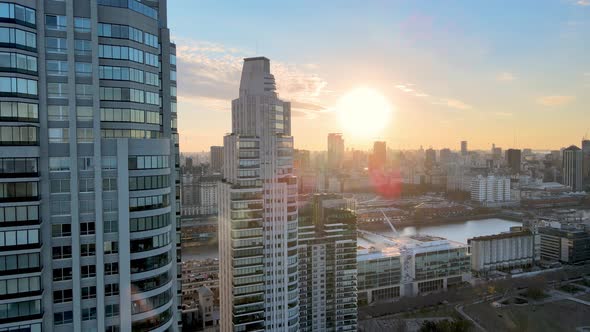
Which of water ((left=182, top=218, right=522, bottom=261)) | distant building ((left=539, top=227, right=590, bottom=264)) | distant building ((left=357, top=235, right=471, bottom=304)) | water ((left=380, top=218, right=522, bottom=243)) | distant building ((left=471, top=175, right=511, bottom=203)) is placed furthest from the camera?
distant building ((left=471, top=175, right=511, bottom=203))

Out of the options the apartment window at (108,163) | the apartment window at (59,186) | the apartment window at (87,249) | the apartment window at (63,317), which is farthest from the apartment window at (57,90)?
the apartment window at (63,317)

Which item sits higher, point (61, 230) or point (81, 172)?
point (81, 172)

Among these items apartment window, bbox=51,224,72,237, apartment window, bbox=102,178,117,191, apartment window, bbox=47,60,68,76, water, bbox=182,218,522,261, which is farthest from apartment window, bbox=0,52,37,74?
water, bbox=182,218,522,261

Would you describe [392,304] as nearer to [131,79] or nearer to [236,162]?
[236,162]

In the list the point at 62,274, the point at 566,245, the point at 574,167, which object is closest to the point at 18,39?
the point at 62,274

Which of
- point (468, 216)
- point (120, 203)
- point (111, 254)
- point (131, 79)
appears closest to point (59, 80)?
point (131, 79)

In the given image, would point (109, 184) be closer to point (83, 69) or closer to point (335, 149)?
point (83, 69)

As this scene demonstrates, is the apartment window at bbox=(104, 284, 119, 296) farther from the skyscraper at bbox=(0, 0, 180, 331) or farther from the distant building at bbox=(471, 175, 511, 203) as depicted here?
the distant building at bbox=(471, 175, 511, 203)
